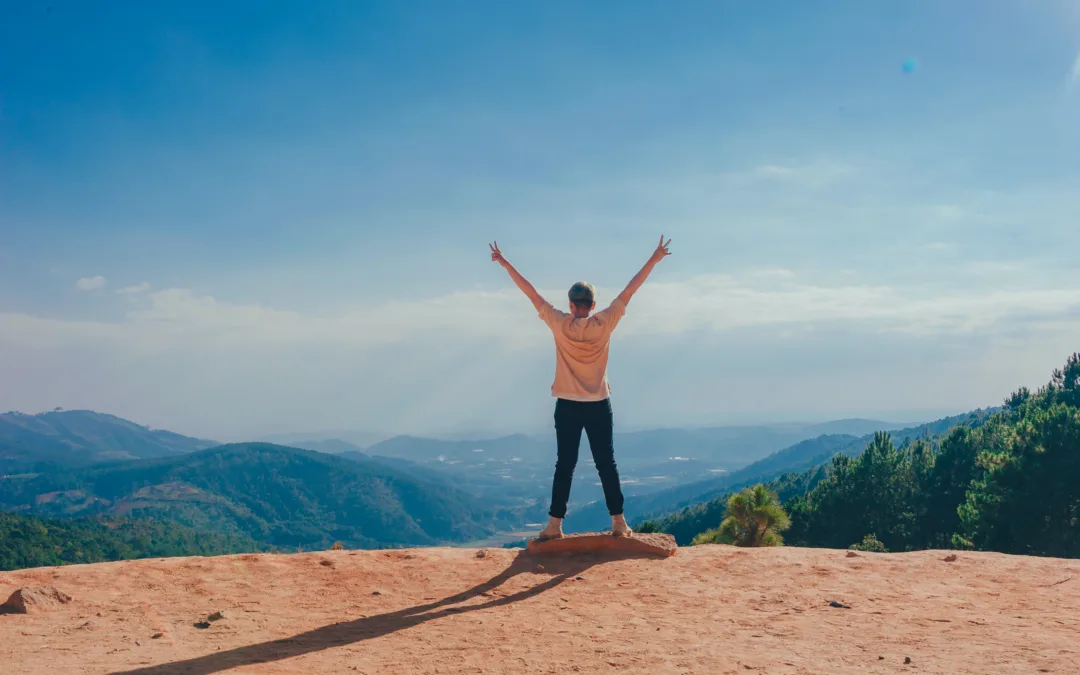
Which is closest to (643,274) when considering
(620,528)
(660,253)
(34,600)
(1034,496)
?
(660,253)

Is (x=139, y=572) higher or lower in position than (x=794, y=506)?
higher

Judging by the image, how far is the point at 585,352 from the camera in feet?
26.7

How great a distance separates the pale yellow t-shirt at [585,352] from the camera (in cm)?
809

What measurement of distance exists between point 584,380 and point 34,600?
582 cm

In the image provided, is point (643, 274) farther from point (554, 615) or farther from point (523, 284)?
point (554, 615)

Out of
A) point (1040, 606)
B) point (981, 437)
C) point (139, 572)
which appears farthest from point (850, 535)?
point (139, 572)

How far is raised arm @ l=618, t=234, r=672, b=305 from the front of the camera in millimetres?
8250

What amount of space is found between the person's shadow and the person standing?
61cm

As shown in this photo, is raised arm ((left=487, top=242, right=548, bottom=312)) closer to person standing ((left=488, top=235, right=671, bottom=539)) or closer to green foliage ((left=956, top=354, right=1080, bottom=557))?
person standing ((left=488, top=235, right=671, bottom=539))

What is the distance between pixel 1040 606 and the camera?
6.47 metres

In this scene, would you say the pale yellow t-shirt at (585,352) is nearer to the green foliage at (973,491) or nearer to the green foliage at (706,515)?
the green foliage at (973,491)

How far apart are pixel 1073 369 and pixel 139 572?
6463cm

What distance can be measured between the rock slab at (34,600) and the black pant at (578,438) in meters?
4.98

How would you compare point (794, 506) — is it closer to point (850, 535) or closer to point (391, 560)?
point (850, 535)
